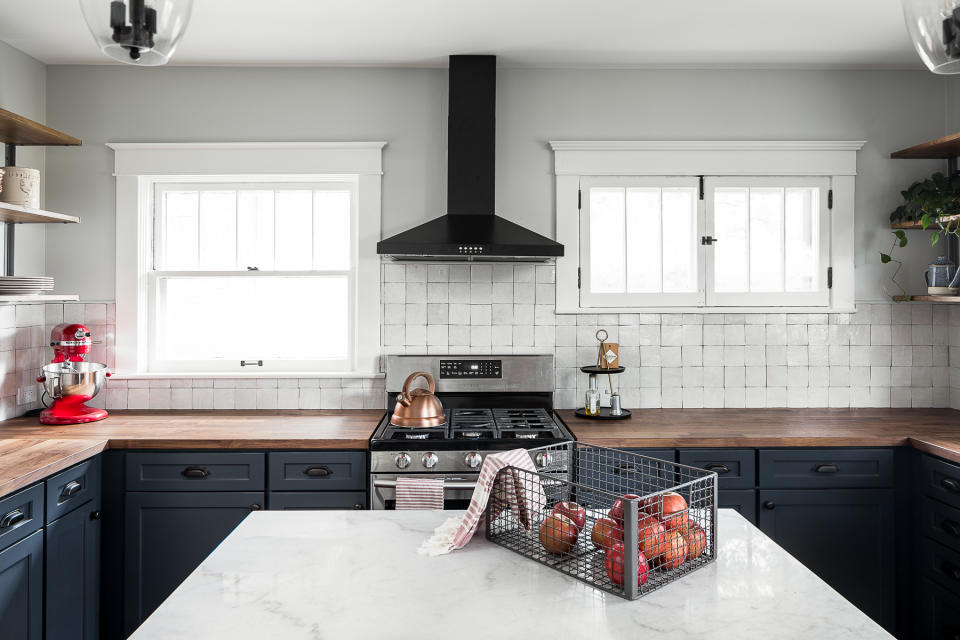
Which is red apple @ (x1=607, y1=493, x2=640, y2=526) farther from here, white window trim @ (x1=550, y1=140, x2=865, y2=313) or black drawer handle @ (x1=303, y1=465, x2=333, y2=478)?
white window trim @ (x1=550, y1=140, x2=865, y2=313)

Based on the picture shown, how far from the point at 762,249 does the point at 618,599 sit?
272cm

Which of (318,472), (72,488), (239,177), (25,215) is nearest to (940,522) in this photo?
(318,472)

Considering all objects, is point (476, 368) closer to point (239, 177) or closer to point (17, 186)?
point (239, 177)

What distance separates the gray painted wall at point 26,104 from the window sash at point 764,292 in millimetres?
3344

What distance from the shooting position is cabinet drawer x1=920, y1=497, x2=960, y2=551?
8.05 ft

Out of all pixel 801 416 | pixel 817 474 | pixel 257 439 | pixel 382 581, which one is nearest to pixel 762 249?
pixel 801 416

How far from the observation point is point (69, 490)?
7.89ft

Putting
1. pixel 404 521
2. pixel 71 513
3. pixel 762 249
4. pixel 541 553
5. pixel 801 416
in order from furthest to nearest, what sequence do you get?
pixel 762 249
pixel 801 416
pixel 71 513
pixel 404 521
pixel 541 553

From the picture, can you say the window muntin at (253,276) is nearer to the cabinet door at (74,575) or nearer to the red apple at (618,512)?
the cabinet door at (74,575)

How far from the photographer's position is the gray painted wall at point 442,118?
3287 millimetres

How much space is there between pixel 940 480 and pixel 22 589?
11.0 ft

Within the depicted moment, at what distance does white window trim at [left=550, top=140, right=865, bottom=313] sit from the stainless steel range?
1.46 feet

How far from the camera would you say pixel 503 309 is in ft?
10.9

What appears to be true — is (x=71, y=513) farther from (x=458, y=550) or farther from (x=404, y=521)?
(x=458, y=550)
